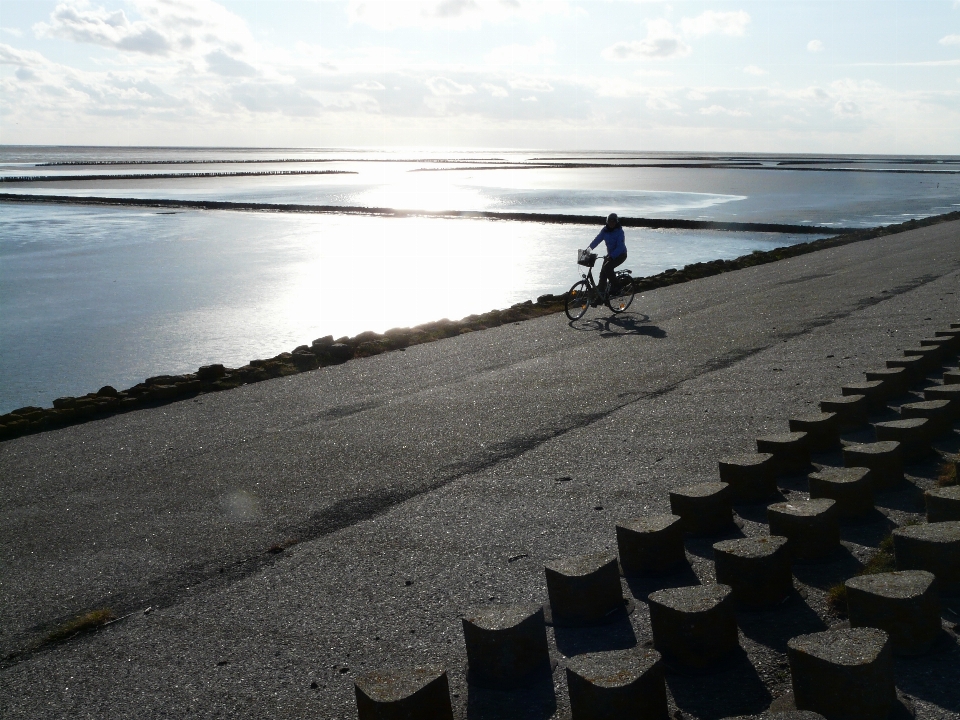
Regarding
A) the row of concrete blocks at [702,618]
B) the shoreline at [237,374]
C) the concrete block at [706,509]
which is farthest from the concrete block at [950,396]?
the shoreline at [237,374]

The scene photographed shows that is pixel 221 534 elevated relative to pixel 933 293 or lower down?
elevated

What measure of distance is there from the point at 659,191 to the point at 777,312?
74330mm

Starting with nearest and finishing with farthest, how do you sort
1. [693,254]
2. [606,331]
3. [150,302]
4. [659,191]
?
1. [606,331]
2. [150,302]
3. [693,254]
4. [659,191]

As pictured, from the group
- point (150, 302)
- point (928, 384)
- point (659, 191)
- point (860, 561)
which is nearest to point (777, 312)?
point (928, 384)

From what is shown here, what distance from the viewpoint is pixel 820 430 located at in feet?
20.5

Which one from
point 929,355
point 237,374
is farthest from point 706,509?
point 237,374

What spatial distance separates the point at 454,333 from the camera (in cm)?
1591

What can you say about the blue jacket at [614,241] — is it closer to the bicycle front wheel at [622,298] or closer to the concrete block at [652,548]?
the bicycle front wheel at [622,298]

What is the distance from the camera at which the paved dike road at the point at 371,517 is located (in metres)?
3.98

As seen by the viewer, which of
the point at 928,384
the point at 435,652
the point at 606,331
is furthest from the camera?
the point at 606,331

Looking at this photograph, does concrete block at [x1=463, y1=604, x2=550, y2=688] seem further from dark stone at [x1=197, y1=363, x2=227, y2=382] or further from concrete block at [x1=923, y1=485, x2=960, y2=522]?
dark stone at [x1=197, y1=363, x2=227, y2=382]

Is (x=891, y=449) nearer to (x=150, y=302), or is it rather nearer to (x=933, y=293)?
(x=933, y=293)

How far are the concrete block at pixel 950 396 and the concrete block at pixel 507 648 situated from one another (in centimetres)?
408

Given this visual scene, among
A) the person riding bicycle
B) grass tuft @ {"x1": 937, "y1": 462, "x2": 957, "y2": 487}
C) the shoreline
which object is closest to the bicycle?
the person riding bicycle
